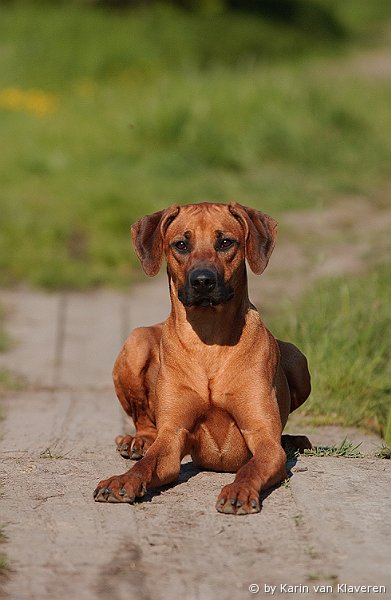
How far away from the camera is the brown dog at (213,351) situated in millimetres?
5324

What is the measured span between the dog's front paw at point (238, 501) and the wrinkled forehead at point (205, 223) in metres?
1.22

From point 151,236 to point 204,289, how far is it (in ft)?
1.95

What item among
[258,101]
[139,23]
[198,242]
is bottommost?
[198,242]

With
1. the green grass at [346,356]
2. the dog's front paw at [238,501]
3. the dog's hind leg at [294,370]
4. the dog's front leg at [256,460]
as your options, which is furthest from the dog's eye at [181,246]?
the green grass at [346,356]

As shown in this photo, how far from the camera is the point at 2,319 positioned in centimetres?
1044

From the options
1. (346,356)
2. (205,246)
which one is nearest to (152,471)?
(205,246)

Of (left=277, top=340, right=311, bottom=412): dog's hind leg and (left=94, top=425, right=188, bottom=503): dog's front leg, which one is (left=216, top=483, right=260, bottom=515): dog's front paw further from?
(left=277, top=340, right=311, bottom=412): dog's hind leg

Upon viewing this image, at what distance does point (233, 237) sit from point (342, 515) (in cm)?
142

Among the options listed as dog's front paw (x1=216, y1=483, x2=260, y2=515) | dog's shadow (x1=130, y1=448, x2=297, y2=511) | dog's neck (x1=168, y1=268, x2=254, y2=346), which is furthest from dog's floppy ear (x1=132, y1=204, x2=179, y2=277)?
dog's front paw (x1=216, y1=483, x2=260, y2=515)

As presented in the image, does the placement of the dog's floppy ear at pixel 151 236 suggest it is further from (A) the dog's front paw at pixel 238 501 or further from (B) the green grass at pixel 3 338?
(B) the green grass at pixel 3 338

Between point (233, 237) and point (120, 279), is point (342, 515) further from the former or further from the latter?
point (120, 279)

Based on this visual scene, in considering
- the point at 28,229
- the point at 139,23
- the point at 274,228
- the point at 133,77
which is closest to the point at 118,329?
the point at 28,229

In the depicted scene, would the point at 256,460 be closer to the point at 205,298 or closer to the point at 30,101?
the point at 205,298

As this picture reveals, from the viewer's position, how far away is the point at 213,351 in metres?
5.60
